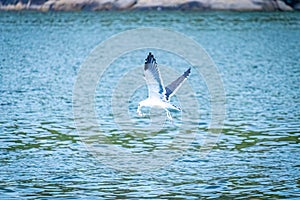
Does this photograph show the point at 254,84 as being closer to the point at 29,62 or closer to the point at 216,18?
the point at 29,62

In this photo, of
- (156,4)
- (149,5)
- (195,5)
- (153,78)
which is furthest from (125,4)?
(153,78)

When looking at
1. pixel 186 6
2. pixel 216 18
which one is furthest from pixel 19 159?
pixel 186 6

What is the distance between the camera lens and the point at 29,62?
45531mm

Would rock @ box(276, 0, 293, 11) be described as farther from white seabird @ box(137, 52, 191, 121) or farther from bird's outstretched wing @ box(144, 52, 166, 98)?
bird's outstretched wing @ box(144, 52, 166, 98)

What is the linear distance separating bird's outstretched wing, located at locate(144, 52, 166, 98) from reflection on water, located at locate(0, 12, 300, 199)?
76.0 inches

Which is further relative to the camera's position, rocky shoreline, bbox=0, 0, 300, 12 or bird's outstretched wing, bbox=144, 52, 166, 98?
Answer: rocky shoreline, bbox=0, 0, 300, 12

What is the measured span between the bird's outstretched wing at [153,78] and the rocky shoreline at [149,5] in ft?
189

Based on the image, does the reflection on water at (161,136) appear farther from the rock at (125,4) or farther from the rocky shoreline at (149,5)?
the rock at (125,4)

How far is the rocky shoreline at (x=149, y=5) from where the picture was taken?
76.9 metres

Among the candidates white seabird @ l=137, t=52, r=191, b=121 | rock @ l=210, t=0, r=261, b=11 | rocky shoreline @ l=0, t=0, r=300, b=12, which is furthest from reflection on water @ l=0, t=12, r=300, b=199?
rocky shoreline @ l=0, t=0, r=300, b=12

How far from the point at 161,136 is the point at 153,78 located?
6761 mm

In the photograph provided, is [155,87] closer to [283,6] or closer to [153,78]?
[153,78]

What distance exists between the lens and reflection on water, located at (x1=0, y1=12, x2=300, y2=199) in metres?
20.3

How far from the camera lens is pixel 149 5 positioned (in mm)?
77688
